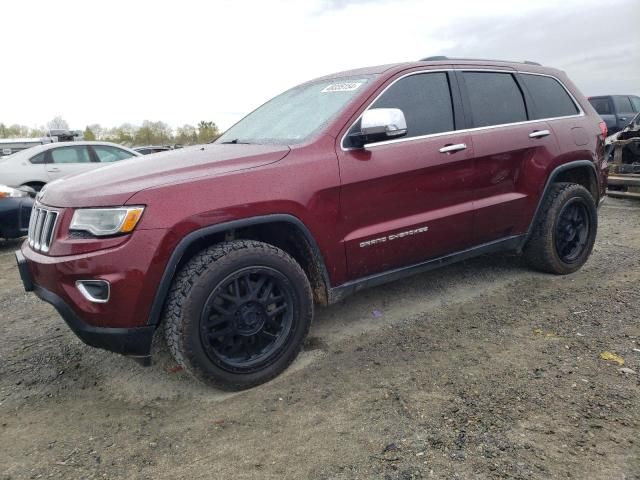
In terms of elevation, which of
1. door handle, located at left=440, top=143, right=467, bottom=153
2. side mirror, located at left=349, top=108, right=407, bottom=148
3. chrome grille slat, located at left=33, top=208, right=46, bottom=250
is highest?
side mirror, located at left=349, top=108, right=407, bottom=148

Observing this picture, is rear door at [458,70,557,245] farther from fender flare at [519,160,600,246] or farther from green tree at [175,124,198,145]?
green tree at [175,124,198,145]

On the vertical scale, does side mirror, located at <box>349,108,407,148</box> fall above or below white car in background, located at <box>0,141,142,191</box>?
below

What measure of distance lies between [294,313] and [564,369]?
153 centimetres

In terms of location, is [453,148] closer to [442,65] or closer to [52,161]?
[442,65]

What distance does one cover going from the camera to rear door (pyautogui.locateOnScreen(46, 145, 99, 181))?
348 inches

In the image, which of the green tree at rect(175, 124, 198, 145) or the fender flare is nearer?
the fender flare

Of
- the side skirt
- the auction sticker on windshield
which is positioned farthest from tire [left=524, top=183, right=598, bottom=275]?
the auction sticker on windshield

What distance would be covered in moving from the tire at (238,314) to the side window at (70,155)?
310 inches

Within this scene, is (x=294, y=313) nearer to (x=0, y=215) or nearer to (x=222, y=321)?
(x=222, y=321)

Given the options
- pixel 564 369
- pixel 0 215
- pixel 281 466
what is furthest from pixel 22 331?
pixel 564 369

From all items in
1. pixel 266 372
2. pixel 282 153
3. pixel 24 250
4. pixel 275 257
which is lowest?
pixel 266 372

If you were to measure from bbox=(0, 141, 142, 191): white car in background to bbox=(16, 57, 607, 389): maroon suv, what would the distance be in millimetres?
6175

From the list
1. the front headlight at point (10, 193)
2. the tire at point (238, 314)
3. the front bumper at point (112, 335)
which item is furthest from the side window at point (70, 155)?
the tire at point (238, 314)

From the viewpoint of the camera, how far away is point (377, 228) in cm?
300
